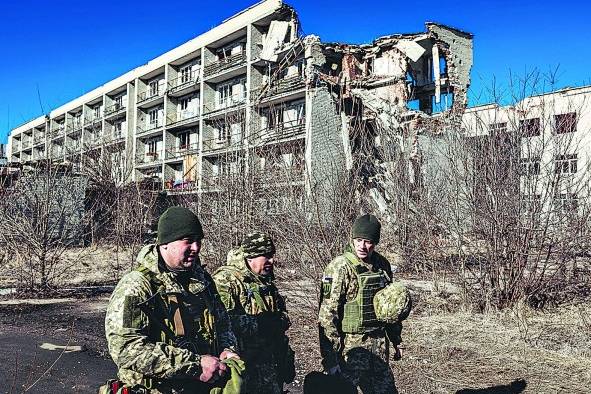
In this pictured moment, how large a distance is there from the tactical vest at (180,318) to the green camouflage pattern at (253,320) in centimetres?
71

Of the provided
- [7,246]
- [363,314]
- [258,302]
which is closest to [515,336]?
[363,314]

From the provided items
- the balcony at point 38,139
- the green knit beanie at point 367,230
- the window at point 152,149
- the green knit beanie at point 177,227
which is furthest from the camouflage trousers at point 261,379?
the balcony at point 38,139

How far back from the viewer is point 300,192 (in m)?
10.5

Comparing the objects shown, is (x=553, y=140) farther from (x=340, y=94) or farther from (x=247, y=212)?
(x=340, y=94)

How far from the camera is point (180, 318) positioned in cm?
261

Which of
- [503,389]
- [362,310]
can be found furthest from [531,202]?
[362,310]

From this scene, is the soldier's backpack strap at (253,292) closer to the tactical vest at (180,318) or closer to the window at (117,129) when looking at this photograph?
the tactical vest at (180,318)

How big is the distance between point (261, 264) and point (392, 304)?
108 cm

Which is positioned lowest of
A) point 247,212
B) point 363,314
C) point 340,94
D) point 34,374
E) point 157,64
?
point 34,374

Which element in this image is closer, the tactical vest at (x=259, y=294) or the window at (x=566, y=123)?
the tactical vest at (x=259, y=294)

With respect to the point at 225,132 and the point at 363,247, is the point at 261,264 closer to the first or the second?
the point at 363,247

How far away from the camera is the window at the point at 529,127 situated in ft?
29.2

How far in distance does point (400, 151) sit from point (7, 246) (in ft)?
33.9

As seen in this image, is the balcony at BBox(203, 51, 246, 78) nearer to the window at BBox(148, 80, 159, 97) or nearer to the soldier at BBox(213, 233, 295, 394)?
the window at BBox(148, 80, 159, 97)
